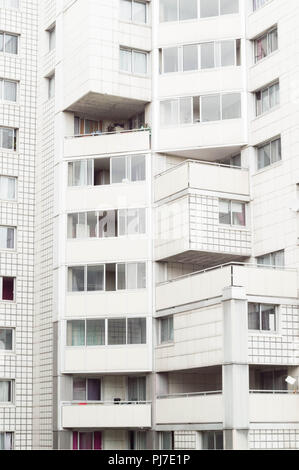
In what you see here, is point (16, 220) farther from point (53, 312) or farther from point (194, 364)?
point (194, 364)

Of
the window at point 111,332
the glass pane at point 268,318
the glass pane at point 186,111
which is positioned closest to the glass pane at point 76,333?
the window at point 111,332

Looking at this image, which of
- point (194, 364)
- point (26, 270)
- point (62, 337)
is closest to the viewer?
point (194, 364)

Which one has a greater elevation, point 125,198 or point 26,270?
point 125,198

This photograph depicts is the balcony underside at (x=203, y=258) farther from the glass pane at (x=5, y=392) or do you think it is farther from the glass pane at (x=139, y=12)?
the glass pane at (x=139, y=12)

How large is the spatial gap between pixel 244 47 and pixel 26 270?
16881 millimetres

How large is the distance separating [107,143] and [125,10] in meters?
7.38

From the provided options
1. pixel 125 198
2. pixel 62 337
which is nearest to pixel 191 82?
pixel 125 198

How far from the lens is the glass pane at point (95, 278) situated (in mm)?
45797

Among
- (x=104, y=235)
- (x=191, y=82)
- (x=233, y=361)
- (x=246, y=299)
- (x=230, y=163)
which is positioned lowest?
(x=233, y=361)

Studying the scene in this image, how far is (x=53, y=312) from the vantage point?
4666 centimetres

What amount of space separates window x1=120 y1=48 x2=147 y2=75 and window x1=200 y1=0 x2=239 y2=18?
3961 mm

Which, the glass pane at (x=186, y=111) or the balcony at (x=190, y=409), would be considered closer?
the balcony at (x=190, y=409)

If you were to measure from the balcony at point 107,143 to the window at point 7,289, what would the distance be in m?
7.52

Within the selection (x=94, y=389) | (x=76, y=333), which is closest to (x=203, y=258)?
(x=76, y=333)
